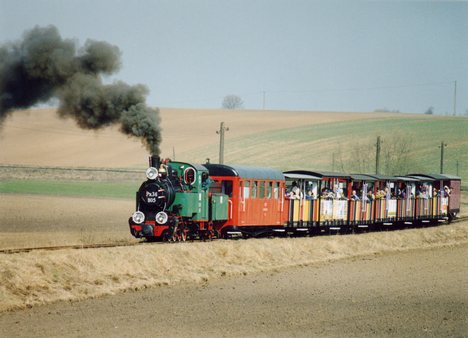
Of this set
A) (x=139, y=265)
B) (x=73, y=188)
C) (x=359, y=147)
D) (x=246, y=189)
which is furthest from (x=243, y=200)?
(x=359, y=147)

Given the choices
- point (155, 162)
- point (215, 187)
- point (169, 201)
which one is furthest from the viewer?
point (215, 187)

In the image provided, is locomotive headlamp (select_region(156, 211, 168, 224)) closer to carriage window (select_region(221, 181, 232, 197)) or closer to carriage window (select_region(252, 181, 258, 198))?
carriage window (select_region(221, 181, 232, 197))

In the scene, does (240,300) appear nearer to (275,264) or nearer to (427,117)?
(275,264)

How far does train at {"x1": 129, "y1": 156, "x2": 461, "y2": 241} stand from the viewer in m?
29.0

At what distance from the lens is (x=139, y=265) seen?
2394 centimetres

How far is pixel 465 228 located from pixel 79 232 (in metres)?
22.1

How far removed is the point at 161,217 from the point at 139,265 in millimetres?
4791

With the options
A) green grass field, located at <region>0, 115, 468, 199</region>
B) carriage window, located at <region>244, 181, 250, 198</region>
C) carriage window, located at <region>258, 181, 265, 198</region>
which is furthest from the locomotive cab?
green grass field, located at <region>0, 115, 468, 199</region>

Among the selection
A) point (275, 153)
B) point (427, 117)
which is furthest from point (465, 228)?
point (427, 117)

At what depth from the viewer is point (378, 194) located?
43125mm

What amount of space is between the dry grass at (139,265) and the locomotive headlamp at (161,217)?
148cm

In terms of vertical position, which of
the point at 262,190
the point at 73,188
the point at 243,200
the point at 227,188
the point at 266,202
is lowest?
the point at 73,188

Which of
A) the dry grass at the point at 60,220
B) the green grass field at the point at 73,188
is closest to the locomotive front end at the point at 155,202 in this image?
the dry grass at the point at 60,220

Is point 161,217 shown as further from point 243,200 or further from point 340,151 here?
point 340,151
